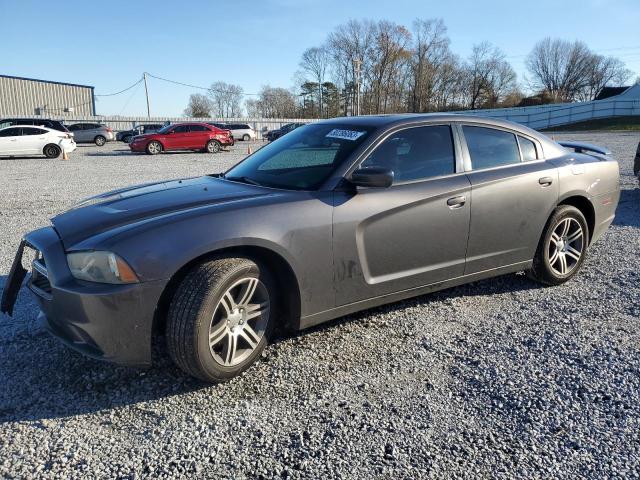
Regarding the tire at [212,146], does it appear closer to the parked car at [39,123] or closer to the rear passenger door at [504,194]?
the parked car at [39,123]

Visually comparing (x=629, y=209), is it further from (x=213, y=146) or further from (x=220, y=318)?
(x=213, y=146)

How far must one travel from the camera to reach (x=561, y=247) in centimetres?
456

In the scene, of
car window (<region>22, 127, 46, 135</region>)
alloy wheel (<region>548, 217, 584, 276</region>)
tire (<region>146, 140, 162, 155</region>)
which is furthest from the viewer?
tire (<region>146, 140, 162, 155</region>)

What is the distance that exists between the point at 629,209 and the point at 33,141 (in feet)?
72.7

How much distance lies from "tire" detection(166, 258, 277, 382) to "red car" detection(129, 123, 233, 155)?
908 inches

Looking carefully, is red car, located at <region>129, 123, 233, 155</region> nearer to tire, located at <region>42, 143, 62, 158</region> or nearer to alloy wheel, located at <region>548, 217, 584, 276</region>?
tire, located at <region>42, 143, 62, 158</region>

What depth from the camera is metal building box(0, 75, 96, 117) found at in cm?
5453

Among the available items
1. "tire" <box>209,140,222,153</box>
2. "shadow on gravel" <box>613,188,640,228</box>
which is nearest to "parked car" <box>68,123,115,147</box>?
"tire" <box>209,140,222,153</box>

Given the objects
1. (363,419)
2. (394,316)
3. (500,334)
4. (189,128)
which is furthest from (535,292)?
(189,128)

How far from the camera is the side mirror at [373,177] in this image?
319 cm

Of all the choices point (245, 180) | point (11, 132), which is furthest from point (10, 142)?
point (245, 180)

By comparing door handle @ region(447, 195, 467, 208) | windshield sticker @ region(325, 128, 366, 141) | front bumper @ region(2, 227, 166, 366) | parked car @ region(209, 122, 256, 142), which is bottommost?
front bumper @ region(2, 227, 166, 366)

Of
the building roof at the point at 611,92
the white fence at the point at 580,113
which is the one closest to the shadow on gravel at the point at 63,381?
the white fence at the point at 580,113

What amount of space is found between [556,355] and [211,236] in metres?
2.33
